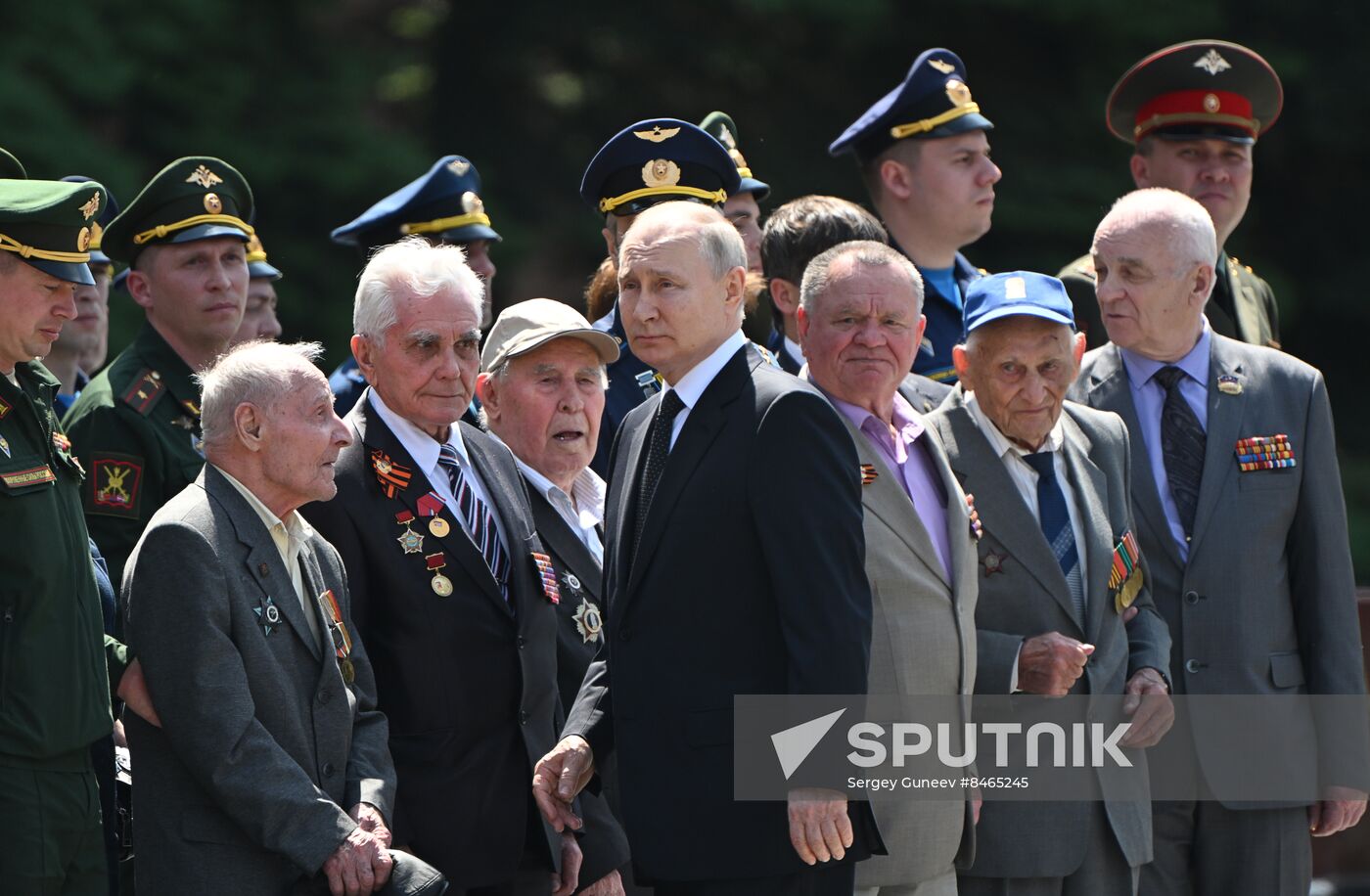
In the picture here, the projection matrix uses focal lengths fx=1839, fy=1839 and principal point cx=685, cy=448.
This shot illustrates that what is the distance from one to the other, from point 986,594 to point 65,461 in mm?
2238

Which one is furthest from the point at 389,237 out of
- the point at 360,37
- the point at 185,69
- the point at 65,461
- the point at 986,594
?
the point at 360,37

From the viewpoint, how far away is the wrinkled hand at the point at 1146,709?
4652mm

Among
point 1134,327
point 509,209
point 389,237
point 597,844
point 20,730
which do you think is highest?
point 509,209

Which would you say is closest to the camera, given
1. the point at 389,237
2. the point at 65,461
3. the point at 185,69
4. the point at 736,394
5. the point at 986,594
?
the point at 736,394

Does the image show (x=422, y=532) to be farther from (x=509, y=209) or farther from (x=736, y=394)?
(x=509, y=209)

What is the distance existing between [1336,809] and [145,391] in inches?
138

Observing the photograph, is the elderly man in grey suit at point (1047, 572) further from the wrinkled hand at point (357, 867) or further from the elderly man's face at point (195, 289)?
the elderly man's face at point (195, 289)

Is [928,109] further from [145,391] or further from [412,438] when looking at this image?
[145,391]

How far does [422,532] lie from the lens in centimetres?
428

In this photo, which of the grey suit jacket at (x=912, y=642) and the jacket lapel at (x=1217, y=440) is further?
the jacket lapel at (x=1217, y=440)

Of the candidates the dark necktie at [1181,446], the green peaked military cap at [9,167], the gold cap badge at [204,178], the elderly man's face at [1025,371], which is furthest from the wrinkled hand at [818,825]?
the gold cap badge at [204,178]

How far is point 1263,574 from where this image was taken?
5.07 meters

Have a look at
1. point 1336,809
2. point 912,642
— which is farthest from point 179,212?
point 1336,809

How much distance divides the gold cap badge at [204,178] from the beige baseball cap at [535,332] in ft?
4.19
